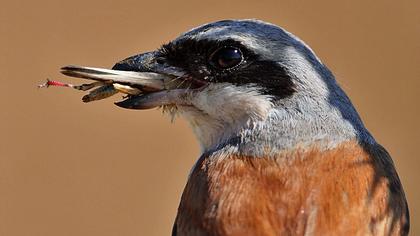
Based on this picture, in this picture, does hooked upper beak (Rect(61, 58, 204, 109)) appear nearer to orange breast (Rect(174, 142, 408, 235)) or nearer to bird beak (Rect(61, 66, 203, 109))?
bird beak (Rect(61, 66, 203, 109))

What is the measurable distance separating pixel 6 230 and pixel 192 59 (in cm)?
294

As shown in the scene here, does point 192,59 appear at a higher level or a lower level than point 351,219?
higher

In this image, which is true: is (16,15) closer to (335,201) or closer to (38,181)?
(38,181)

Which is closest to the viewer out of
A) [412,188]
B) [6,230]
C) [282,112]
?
[282,112]

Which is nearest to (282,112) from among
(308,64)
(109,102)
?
(308,64)

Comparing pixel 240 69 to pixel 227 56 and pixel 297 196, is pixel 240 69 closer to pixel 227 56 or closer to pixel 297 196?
pixel 227 56

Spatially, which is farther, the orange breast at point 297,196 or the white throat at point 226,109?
the white throat at point 226,109

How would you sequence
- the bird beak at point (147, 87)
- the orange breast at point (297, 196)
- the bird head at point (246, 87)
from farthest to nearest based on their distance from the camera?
the bird beak at point (147, 87)
the bird head at point (246, 87)
the orange breast at point (297, 196)

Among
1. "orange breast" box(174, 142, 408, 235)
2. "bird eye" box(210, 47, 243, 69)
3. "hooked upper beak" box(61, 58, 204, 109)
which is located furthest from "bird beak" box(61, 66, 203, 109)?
"orange breast" box(174, 142, 408, 235)

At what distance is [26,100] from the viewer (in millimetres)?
6758

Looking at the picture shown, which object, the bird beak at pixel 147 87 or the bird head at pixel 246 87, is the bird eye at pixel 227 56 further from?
the bird beak at pixel 147 87

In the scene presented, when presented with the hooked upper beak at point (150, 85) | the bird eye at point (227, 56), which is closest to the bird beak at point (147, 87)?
Answer: the hooked upper beak at point (150, 85)

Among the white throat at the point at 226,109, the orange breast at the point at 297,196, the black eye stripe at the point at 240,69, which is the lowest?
the orange breast at the point at 297,196

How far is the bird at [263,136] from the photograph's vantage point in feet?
11.3
